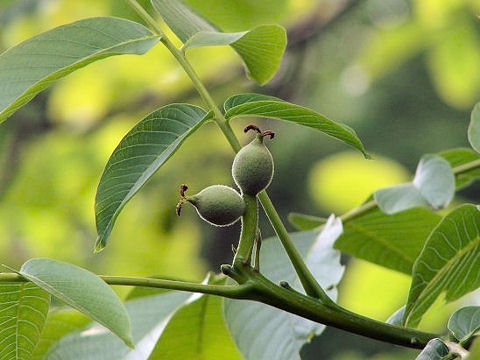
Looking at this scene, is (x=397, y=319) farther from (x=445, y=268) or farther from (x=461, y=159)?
(x=461, y=159)

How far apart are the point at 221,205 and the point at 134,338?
0.84ft

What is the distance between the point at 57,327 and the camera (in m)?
0.88

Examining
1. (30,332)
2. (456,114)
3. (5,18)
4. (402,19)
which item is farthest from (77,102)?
(456,114)

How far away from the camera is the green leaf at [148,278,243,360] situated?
A: 0.85 metres

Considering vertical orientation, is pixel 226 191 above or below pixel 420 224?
above

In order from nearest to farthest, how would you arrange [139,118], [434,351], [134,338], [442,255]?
[434,351]
[442,255]
[134,338]
[139,118]

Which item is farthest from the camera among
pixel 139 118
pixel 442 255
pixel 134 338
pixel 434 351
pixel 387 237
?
pixel 139 118

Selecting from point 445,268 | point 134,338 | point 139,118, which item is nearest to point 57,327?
point 134,338

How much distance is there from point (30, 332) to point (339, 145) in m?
7.38

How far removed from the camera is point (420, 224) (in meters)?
0.97

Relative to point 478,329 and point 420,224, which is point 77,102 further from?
point 478,329

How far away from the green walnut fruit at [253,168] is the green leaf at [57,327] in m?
0.32

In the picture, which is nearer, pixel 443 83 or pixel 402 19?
pixel 443 83

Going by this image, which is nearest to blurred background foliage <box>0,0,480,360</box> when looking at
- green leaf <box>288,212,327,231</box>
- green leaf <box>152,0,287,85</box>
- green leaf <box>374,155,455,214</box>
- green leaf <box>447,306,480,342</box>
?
green leaf <box>288,212,327,231</box>
